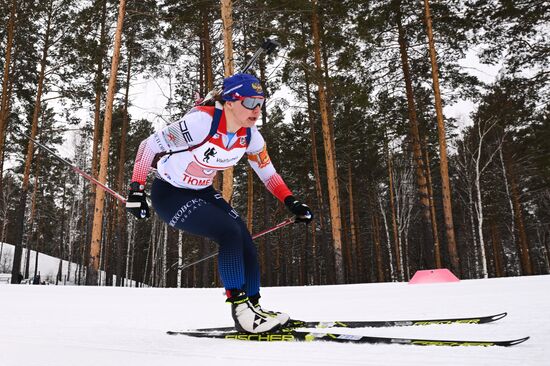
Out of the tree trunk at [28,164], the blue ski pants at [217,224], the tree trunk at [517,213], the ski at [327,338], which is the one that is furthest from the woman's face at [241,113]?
the tree trunk at [517,213]

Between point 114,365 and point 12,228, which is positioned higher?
point 12,228

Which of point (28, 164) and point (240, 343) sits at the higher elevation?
point (28, 164)

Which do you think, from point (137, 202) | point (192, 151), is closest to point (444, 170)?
point (192, 151)

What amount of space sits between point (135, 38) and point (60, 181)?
2390 cm

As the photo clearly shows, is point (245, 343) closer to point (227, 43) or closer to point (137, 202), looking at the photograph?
point (137, 202)

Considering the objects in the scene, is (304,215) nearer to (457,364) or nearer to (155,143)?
(155,143)

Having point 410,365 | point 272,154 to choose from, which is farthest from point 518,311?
point 272,154

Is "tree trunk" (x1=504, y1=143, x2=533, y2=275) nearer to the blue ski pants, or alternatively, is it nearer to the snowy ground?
the snowy ground

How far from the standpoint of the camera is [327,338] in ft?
6.82

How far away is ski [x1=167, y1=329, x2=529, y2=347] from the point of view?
1725 mm

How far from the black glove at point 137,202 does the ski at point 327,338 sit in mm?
798

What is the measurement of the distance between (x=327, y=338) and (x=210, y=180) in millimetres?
1284

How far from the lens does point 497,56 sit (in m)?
12.9

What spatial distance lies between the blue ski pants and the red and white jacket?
0.30ft
